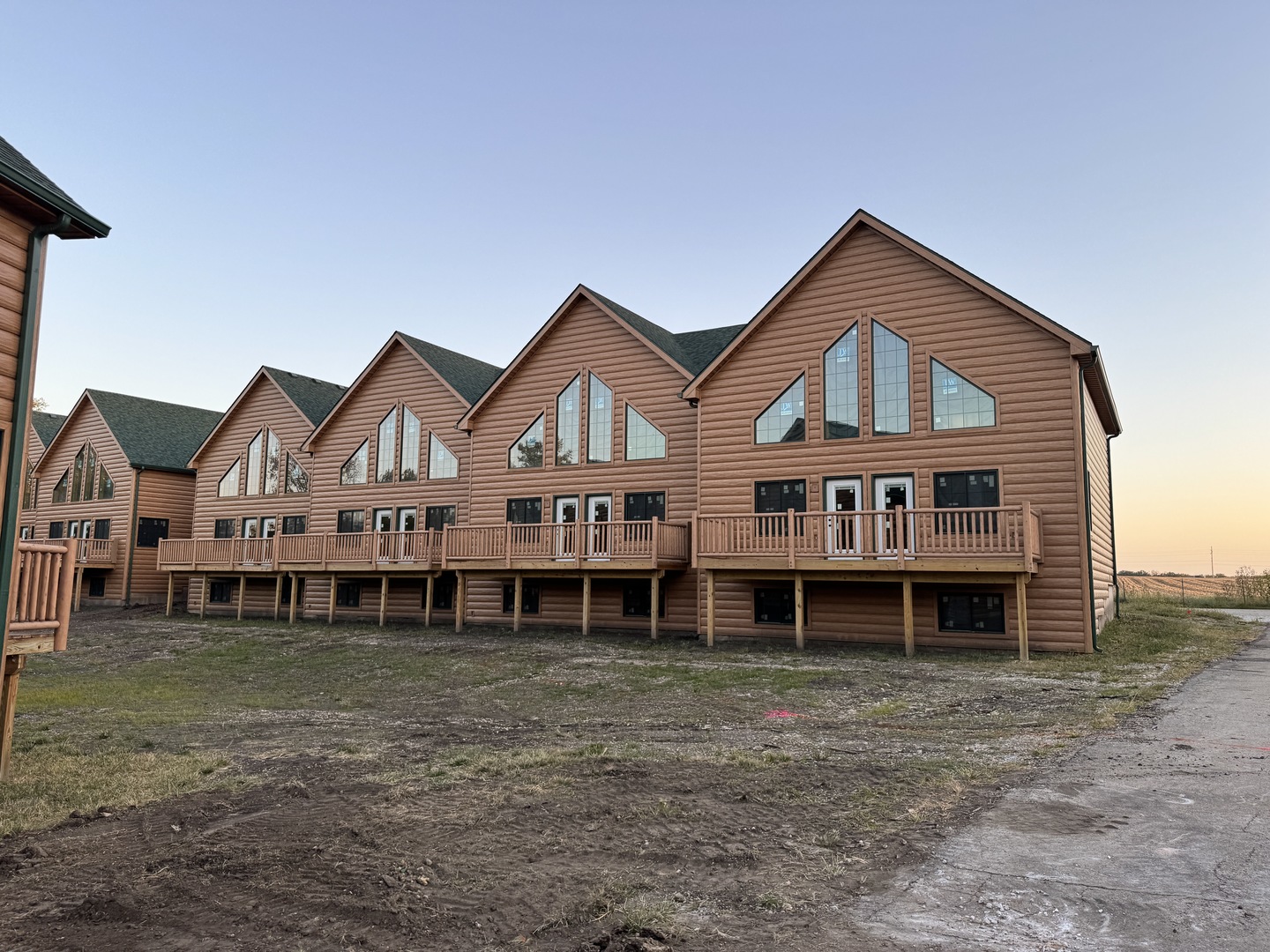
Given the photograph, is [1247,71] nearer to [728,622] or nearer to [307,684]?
[728,622]

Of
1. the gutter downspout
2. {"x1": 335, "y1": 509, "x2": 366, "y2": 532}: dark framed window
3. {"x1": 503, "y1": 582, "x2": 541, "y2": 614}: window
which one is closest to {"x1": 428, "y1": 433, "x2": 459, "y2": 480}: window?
{"x1": 335, "y1": 509, "x2": 366, "y2": 532}: dark framed window

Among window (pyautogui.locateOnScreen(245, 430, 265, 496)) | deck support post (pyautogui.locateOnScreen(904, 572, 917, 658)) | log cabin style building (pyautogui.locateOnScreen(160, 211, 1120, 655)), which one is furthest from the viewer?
window (pyautogui.locateOnScreen(245, 430, 265, 496))

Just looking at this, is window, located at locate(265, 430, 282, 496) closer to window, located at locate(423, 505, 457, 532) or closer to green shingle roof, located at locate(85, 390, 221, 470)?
green shingle roof, located at locate(85, 390, 221, 470)

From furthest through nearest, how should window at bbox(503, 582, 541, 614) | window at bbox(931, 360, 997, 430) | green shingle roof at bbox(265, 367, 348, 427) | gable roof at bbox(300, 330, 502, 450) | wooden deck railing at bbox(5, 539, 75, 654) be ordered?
green shingle roof at bbox(265, 367, 348, 427)
gable roof at bbox(300, 330, 502, 450)
window at bbox(503, 582, 541, 614)
window at bbox(931, 360, 997, 430)
wooden deck railing at bbox(5, 539, 75, 654)

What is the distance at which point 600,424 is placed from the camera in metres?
24.4

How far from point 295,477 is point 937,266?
2521cm

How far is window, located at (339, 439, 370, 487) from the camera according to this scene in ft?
97.8

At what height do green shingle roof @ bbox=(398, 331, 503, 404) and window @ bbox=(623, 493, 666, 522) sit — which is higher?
green shingle roof @ bbox=(398, 331, 503, 404)

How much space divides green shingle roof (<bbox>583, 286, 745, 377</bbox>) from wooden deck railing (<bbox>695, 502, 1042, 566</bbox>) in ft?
19.8

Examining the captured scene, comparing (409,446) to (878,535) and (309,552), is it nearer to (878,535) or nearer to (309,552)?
(309,552)

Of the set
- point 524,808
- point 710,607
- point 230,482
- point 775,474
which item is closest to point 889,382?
point 775,474

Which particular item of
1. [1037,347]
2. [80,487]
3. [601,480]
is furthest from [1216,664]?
[80,487]

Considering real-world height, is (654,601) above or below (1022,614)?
below

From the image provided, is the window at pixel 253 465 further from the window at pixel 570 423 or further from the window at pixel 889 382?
the window at pixel 889 382
